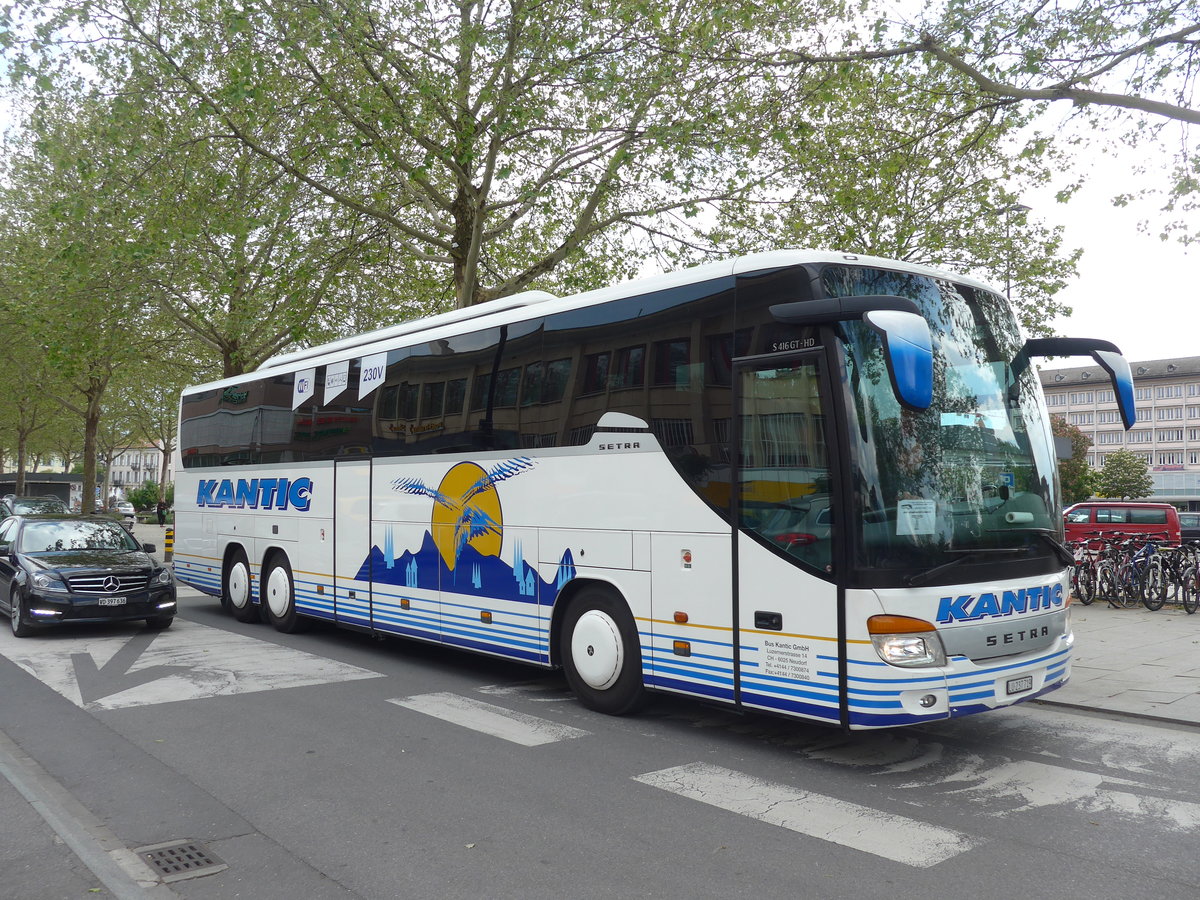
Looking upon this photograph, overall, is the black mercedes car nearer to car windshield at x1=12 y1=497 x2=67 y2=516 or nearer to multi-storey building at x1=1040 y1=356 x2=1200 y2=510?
car windshield at x1=12 y1=497 x2=67 y2=516

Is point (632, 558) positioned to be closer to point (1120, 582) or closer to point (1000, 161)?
point (1120, 582)

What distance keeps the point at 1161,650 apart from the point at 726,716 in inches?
253

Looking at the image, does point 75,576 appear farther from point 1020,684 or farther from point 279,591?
point 1020,684

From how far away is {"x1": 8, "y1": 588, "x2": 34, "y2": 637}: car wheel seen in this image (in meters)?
11.8

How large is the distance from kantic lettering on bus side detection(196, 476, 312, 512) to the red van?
20701 mm

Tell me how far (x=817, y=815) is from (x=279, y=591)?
30.3ft

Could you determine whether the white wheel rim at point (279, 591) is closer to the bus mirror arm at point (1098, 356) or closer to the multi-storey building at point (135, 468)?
the bus mirror arm at point (1098, 356)

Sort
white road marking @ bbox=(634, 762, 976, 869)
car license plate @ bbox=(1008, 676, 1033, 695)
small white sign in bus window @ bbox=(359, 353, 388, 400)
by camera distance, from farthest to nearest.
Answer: small white sign in bus window @ bbox=(359, 353, 388, 400) < car license plate @ bbox=(1008, 676, 1033, 695) < white road marking @ bbox=(634, 762, 976, 869)

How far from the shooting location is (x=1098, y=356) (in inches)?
292

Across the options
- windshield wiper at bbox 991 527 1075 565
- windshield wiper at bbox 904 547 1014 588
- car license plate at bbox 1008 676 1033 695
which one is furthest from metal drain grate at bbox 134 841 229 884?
windshield wiper at bbox 991 527 1075 565

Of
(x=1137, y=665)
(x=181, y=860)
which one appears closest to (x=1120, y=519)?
(x=1137, y=665)

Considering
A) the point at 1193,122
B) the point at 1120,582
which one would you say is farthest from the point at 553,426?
the point at 1120,582

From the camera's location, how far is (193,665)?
10.0 meters

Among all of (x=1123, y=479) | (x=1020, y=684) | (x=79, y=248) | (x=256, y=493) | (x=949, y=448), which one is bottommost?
(x=1020, y=684)
